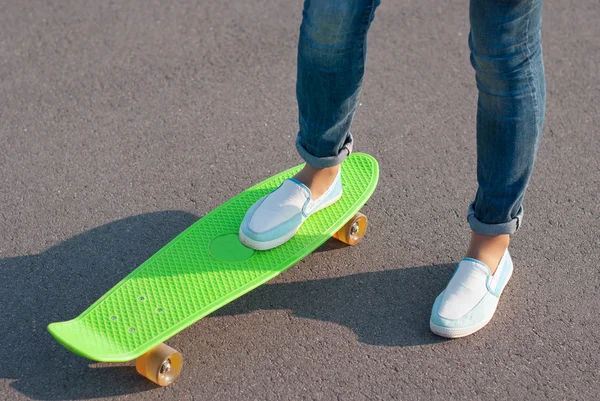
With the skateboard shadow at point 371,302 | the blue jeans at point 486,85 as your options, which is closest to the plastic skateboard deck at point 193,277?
the skateboard shadow at point 371,302

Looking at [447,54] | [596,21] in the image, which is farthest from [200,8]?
[596,21]

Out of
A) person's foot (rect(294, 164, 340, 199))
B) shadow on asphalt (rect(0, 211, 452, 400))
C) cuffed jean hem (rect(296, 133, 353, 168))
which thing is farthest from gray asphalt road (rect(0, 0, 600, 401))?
cuffed jean hem (rect(296, 133, 353, 168))

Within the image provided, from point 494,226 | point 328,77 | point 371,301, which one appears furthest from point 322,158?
point 494,226

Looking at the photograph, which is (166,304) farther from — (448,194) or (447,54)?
(447,54)

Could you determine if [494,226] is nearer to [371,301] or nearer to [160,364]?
[371,301]

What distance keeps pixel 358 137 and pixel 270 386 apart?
138cm

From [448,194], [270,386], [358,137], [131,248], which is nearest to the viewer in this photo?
[270,386]

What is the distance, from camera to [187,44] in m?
4.00

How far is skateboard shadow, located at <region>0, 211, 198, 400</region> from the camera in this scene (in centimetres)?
240

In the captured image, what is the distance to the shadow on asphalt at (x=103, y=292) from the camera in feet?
7.95

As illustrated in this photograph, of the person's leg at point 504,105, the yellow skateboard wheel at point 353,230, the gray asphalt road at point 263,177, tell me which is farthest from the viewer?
the yellow skateboard wheel at point 353,230

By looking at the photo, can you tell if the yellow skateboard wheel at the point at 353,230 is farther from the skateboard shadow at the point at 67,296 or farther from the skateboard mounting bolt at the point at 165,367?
the skateboard mounting bolt at the point at 165,367

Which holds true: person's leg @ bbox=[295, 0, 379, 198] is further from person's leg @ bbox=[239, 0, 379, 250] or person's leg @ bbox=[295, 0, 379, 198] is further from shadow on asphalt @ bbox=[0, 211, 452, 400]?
shadow on asphalt @ bbox=[0, 211, 452, 400]

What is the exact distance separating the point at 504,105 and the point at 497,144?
0.13 meters
